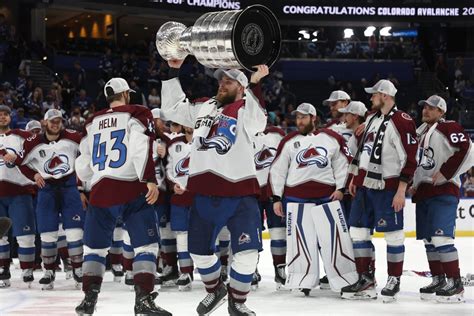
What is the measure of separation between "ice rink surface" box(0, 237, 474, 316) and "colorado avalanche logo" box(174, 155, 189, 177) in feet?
3.62

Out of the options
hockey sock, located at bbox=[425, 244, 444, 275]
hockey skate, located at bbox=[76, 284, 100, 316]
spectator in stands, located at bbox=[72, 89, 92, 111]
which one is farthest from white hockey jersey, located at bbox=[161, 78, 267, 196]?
spectator in stands, located at bbox=[72, 89, 92, 111]

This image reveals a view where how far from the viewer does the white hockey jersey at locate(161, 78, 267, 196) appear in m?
6.08

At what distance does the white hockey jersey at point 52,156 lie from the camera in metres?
9.02

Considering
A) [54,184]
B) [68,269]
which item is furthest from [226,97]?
[68,269]

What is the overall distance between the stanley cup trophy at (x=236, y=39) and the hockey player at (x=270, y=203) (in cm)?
279

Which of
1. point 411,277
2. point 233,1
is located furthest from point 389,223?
point 233,1

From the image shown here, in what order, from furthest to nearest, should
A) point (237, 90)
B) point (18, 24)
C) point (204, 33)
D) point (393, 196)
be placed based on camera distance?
1. point (18, 24)
2. point (393, 196)
3. point (237, 90)
4. point (204, 33)

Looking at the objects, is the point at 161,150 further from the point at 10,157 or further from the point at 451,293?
the point at 451,293

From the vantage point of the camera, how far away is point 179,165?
8.94 metres

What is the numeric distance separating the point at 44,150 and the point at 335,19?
17.0 metres

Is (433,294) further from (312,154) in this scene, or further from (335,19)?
(335,19)

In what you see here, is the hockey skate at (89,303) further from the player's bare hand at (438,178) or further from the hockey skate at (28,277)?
the player's bare hand at (438,178)

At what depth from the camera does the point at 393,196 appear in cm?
769

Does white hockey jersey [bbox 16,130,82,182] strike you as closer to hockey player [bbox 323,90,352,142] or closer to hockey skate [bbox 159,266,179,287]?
hockey skate [bbox 159,266,179,287]
